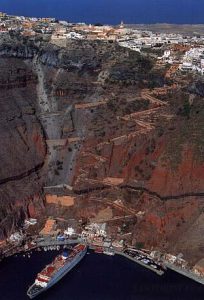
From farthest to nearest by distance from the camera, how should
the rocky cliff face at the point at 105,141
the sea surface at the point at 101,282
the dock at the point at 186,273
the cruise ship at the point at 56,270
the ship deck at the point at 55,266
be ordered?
the rocky cliff face at the point at 105,141 → the dock at the point at 186,273 → the ship deck at the point at 55,266 → the cruise ship at the point at 56,270 → the sea surface at the point at 101,282

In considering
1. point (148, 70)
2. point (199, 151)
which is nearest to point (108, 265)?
point (199, 151)

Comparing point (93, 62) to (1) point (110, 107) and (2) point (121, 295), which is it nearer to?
(1) point (110, 107)

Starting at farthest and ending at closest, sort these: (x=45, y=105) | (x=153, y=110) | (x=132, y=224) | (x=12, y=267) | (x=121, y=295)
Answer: (x=45, y=105) < (x=153, y=110) < (x=132, y=224) < (x=12, y=267) < (x=121, y=295)

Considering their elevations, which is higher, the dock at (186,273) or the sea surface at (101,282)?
the dock at (186,273)

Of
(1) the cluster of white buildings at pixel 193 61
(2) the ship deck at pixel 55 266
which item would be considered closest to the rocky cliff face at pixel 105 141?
(1) the cluster of white buildings at pixel 193 61

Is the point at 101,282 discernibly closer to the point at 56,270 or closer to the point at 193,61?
the point at 56,270

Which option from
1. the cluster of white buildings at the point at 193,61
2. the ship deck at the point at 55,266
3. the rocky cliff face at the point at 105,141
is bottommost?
the ship deck at the point at 55,266

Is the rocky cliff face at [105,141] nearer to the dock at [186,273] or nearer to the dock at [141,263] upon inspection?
the dock at [186,273]
